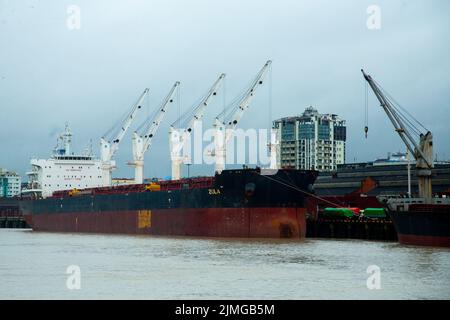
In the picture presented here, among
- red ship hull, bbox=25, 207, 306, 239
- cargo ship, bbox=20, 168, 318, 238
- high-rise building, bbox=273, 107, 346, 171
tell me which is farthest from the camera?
high-rise building, bbox=273, 107, 346, 171

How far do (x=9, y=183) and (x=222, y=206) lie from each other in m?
122

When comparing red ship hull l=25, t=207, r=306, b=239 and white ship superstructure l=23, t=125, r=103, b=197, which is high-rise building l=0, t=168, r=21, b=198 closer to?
white ship superstructure l=23, t=125, r=103, b=197

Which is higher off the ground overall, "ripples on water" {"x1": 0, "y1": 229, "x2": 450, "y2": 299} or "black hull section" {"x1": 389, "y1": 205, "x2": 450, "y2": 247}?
"black hull section" {"x1": 389, "y1": 205, "x2": 450, "y2": 247}

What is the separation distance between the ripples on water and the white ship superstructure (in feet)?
94.6

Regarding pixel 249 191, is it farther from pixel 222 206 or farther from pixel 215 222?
pixel 215 222

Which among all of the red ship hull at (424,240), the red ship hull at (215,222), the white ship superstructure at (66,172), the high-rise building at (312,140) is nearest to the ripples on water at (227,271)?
the red ship hull at (424,240)

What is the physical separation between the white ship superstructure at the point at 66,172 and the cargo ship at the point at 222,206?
14.4 metres

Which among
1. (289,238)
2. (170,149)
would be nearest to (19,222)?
(170,149)

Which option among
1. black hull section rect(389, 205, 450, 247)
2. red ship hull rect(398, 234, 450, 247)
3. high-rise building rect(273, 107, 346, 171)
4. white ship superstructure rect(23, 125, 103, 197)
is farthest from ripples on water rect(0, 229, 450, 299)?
high-rise building rect(273, 107, 346, 171)

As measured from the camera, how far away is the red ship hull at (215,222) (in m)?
37.9

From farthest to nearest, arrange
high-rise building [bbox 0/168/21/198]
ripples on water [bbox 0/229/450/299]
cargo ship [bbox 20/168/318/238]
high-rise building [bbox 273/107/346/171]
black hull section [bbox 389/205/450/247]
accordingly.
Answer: high-rise building [bbox 0/168/21/198] < high-rise building [bbox 273/107/346/171] < cargo ship [bbox 20/168/318/238] < black hull section [bbox 389/205/450/247] < ripples on water [bbox 0/229/450/299]

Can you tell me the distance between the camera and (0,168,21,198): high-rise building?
136 meters

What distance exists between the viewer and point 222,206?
128 ft
